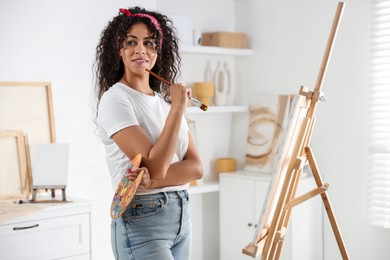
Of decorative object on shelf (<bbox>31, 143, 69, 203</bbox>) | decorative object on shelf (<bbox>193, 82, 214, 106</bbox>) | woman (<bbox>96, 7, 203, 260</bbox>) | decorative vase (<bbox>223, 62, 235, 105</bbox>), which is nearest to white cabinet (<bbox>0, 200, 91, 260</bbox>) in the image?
decorative object on shelf (<bbox>31, 143, 69, 203</bbox>)

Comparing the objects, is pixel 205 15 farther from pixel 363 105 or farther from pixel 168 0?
pixel 363 105

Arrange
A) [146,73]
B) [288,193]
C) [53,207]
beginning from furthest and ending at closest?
1. [53,207]
2. [288,193]
3. [146,73]

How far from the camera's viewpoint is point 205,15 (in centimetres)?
456

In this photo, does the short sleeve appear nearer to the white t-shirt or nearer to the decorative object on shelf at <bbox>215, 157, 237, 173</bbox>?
the white t-shirt

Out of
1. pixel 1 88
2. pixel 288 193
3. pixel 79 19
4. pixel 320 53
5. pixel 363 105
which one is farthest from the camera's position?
pixel 320 53

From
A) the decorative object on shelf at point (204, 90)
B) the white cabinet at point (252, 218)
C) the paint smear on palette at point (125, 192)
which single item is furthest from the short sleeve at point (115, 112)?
the decorative object on shelf at point (204, 90)

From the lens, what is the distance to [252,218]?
4.20 m

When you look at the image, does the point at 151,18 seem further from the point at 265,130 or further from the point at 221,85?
the point at 221,85

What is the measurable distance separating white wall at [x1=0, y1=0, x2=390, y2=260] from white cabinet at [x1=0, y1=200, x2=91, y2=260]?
475 millimetres

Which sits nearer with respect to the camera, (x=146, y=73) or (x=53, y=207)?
(x=146, y=73)

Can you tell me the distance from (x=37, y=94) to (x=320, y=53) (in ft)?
6.50

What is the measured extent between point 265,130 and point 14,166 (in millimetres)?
1907

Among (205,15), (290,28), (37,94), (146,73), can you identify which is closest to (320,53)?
(290,28)

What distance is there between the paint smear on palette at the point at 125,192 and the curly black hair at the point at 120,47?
397 mm
